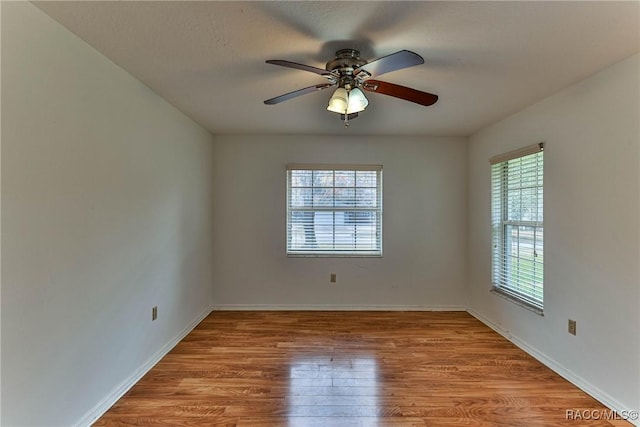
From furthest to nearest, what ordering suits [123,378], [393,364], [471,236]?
[471,236] → [393,364] → [123,378]

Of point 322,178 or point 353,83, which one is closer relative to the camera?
point 353,83

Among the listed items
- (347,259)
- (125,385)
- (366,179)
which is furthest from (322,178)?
(125,385)

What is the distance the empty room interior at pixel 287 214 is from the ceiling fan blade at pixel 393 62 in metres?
0.02

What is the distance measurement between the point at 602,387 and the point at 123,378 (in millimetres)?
3290

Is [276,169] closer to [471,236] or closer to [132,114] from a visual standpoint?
[132,114]

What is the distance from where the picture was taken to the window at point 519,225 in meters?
2.70

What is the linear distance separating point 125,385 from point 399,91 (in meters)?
2.74

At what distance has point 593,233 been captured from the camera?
2.15 metres

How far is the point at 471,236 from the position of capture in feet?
12.6

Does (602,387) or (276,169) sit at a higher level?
(276,169)

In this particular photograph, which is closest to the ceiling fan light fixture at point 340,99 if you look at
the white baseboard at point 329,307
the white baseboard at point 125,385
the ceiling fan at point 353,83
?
the ceiling fan at point 353,83

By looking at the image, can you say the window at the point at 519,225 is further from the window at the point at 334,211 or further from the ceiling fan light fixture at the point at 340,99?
the ceiling fan light fixture at the point at 340,99

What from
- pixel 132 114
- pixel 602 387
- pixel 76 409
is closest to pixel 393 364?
pixel 602 387

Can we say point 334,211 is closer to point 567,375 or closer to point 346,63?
point 346,63
